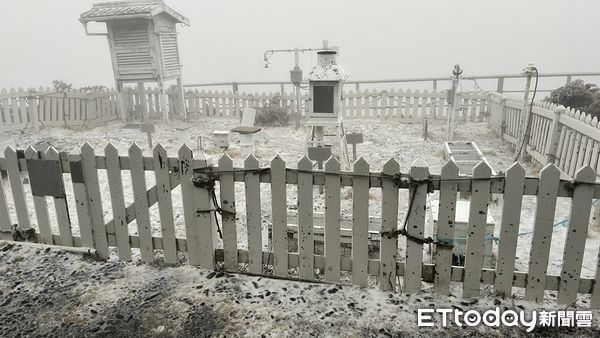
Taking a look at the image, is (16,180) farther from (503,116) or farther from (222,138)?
(503,116)

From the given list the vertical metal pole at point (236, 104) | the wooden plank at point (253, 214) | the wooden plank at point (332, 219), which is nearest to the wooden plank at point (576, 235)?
the wooden plank at point (332, 219)

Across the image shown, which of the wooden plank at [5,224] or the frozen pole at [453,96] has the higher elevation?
the frozen pole at [453,96]

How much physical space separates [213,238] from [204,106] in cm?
1259

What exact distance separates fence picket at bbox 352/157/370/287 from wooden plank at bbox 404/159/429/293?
33 cm

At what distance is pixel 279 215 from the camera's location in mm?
3570

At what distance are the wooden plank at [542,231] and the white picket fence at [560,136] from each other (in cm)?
348

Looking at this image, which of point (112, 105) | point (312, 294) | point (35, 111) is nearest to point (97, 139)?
point (35, 111)

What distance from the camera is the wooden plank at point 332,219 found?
11.0 ft

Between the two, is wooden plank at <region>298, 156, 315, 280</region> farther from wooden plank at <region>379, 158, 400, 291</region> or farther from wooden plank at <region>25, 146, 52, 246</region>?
wooden plank at <region>25, 146, 52, 246</region>

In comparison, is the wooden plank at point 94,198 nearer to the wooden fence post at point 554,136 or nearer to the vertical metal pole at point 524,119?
the wooden fence post at point 554,136

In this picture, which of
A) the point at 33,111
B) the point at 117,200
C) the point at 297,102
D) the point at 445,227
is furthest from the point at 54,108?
the point at 445,227

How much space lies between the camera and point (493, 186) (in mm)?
3129

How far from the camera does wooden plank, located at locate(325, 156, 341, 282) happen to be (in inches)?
132

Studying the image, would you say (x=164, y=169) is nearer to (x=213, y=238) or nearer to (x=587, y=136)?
(x=213, y=238)
